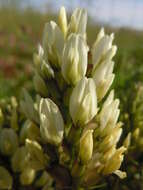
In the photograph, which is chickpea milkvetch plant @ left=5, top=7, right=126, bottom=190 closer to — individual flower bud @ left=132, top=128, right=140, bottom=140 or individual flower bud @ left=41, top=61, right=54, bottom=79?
individual flower bud @ left=41, top=61, right=54, bottom=79

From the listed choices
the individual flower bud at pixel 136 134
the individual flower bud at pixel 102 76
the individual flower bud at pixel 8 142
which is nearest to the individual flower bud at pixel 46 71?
the individual flower bud at pixel 102 76

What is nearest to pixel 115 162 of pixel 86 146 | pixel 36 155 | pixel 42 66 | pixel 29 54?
pixel 86 146

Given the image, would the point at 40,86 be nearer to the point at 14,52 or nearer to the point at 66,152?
the point at 66,152

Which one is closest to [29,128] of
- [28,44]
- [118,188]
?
[118,188]

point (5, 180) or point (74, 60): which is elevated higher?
point (74, 60)

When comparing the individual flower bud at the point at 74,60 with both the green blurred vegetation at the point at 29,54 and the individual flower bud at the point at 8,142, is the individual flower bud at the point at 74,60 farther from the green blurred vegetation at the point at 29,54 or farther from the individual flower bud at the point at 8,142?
the green blurred vegetation at the point at 29,54

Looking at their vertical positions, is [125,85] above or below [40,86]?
below

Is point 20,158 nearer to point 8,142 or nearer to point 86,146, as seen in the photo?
point 8,142
